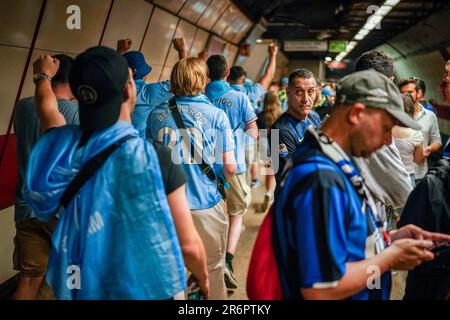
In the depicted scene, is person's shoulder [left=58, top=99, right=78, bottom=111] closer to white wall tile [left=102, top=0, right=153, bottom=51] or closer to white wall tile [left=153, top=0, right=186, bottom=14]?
white wall tile [left=102, top=0, right=153, bottom=51]

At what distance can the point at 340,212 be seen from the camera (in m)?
1.56

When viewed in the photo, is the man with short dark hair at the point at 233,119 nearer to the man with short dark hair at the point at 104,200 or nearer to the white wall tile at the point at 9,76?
the white wall tile at the point at 9,76

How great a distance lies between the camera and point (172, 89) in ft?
11.0

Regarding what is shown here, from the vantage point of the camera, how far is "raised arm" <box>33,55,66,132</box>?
7.11 ft

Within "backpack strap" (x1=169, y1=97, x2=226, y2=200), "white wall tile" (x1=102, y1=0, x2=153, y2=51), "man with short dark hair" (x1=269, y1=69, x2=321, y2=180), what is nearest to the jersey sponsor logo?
"man with short dark hair" (x1=269, y1=69, x2=321, y2=180)

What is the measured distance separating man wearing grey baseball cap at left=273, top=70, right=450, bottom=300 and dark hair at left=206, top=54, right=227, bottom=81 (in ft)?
9.97

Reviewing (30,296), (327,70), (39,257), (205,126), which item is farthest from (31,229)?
(327,70)

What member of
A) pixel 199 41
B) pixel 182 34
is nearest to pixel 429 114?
pixel 182 34

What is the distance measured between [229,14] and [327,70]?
39576 mm

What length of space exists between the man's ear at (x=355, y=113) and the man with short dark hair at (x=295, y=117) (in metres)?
1.97

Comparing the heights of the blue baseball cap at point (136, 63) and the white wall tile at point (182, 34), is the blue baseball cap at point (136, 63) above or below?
below

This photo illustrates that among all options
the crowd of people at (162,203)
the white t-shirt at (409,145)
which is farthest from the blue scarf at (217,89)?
the crowd of people at (162,203)

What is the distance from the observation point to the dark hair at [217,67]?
4.72 metres

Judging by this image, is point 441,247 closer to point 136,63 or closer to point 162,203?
point 162,203
